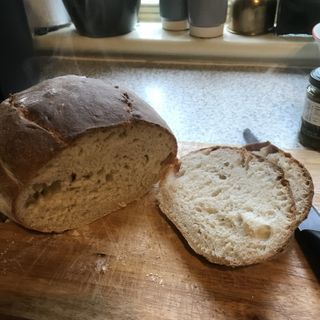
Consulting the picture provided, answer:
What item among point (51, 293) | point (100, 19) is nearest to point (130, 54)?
point (100, 19)

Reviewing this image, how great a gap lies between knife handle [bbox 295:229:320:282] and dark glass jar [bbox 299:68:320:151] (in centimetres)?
→ 38

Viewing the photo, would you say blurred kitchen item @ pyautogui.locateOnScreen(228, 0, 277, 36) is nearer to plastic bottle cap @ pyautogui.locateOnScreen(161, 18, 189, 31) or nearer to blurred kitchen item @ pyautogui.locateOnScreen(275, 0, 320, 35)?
blurred kitchen item @ pyautogui.locateOnScreen(275, 0, 320, 35)

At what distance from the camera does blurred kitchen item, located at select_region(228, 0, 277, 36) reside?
176 cm

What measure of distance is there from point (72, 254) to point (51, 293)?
117 mm

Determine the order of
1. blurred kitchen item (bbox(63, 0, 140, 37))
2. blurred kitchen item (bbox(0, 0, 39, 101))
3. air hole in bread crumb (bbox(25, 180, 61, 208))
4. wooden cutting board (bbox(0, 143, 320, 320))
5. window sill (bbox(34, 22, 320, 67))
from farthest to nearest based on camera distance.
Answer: window sill (bbox(34, 22, 320, 67))
blurred kitchen item (bbox(63, 0, 140, 37))
blurred kitchen item (bbox(0, 0, 39, 101))
air hole in bread crumb (bbox(25, 180, 61, 208))
wooden cutting board (bbox(0, 143, 320, 320))

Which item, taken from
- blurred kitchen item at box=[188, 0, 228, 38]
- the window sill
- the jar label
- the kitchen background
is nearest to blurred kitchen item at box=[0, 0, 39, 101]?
the kitchen background

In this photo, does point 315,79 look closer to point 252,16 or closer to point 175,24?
point 252,16

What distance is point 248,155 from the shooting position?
3.96 feet

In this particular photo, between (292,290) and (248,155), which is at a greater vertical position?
(248,155)

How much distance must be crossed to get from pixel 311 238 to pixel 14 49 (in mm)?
1175

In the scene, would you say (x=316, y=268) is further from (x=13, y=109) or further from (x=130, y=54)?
(x=130, y=54)

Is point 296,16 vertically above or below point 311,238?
above

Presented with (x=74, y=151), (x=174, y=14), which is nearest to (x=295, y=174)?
(x=74, y=151)

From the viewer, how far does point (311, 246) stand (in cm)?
100
